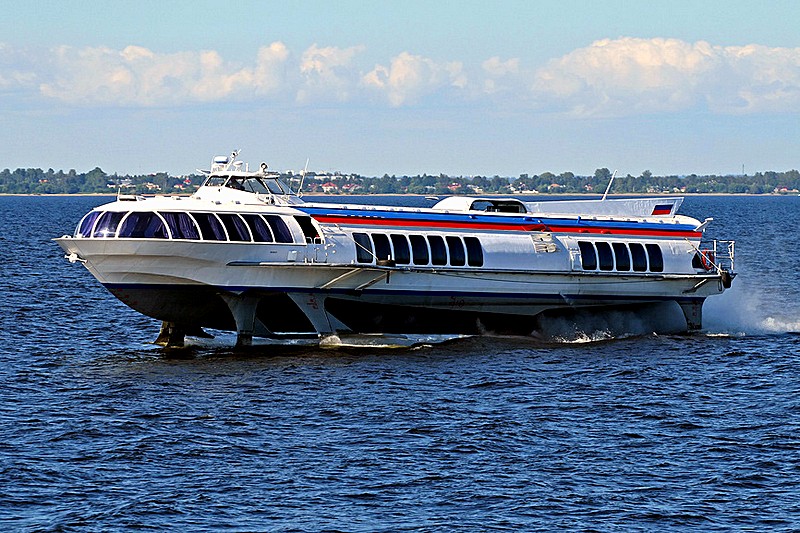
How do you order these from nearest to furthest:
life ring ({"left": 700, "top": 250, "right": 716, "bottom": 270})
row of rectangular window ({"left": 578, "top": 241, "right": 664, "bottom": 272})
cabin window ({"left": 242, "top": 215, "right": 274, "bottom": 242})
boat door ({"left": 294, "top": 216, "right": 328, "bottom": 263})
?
1. cabin window ({"left": 242, "top": 215, "right": 274, "bottom": 242})
2. boat door ({"left": 294, "top": 216, "right": 328, "bottom": 263})
3. row of rectangular window ({"left": 578, "top": 241, "right": 664, "bottom": 272})
4. life ring ({"left": 700, "top": 250, "right": 716, "bottom": 270})

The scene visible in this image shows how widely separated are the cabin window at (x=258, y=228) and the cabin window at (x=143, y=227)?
240 centimetres

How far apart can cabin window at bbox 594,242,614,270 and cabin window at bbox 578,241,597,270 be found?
22 cm

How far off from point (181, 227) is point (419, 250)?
7.13m

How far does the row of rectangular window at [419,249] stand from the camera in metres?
36.5

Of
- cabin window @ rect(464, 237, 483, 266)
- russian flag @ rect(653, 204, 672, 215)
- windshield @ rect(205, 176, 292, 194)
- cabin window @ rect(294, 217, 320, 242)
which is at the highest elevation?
windshield @ rect(205, 176, 292, 194)

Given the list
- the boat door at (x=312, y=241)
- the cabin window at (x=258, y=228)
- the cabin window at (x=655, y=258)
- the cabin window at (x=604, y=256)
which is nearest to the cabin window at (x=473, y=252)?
the cabin window at (x=604, y=256)

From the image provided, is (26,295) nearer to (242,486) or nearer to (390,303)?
(390,303)

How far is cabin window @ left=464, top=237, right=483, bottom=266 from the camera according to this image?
124 feet

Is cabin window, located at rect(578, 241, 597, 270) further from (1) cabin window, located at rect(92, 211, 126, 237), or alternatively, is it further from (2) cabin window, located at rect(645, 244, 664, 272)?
(1) cabin window, located at rect(92, 211, 126, 237)

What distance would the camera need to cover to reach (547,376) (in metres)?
33.8

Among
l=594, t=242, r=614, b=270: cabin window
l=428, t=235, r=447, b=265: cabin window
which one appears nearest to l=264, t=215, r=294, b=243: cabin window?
l=428, t=235, r=447, b=265: cabin window

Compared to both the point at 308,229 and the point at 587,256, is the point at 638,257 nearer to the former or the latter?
the point at 587,256

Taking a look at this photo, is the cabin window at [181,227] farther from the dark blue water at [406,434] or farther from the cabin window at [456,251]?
the cabin window at [456,251]

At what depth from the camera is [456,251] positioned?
3759cm
